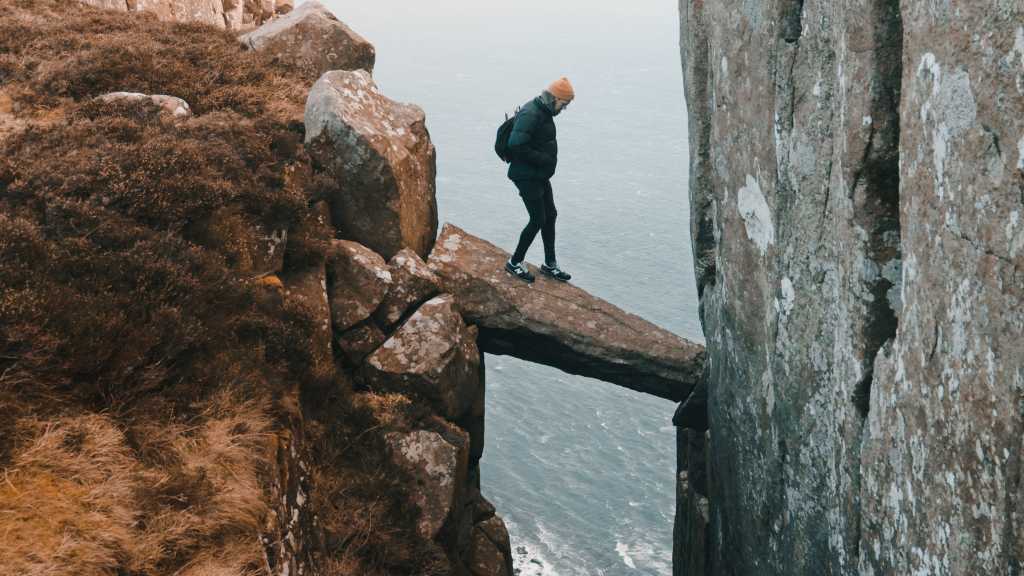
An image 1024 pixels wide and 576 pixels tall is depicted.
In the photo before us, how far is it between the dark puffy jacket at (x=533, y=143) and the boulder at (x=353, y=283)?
325 cm

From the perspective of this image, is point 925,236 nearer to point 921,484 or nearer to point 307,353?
point 921,484

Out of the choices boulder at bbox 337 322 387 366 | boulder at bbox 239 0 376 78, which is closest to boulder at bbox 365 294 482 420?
boulder at bbox 337 322 387 366

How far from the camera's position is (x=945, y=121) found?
21.1 ft

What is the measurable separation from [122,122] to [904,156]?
34.6 ft

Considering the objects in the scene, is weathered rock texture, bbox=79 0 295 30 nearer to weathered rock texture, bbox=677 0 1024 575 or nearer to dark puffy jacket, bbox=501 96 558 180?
dark puffy jacket, bbox=501 96 558 180

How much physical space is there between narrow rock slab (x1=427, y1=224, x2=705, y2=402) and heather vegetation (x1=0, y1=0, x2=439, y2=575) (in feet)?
11.0

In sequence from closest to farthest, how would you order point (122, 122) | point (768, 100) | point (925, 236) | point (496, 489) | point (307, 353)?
point (925, 236)
point (768, 100)
point (307, 353)
point (122, 122)
point (496, 489)

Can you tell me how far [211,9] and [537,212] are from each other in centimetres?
1701

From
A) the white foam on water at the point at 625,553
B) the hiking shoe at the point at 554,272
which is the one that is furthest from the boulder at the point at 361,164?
the white foam on water at the point at 625,553

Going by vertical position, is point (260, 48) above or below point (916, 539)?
above

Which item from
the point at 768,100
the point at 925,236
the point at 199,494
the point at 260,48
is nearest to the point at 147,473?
the point at 199,494

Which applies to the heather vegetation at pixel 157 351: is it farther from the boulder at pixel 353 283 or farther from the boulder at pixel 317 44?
the boulder at pixel 317 44

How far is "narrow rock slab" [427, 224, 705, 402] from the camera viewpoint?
15.4 meters

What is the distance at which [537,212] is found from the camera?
15.4 m
